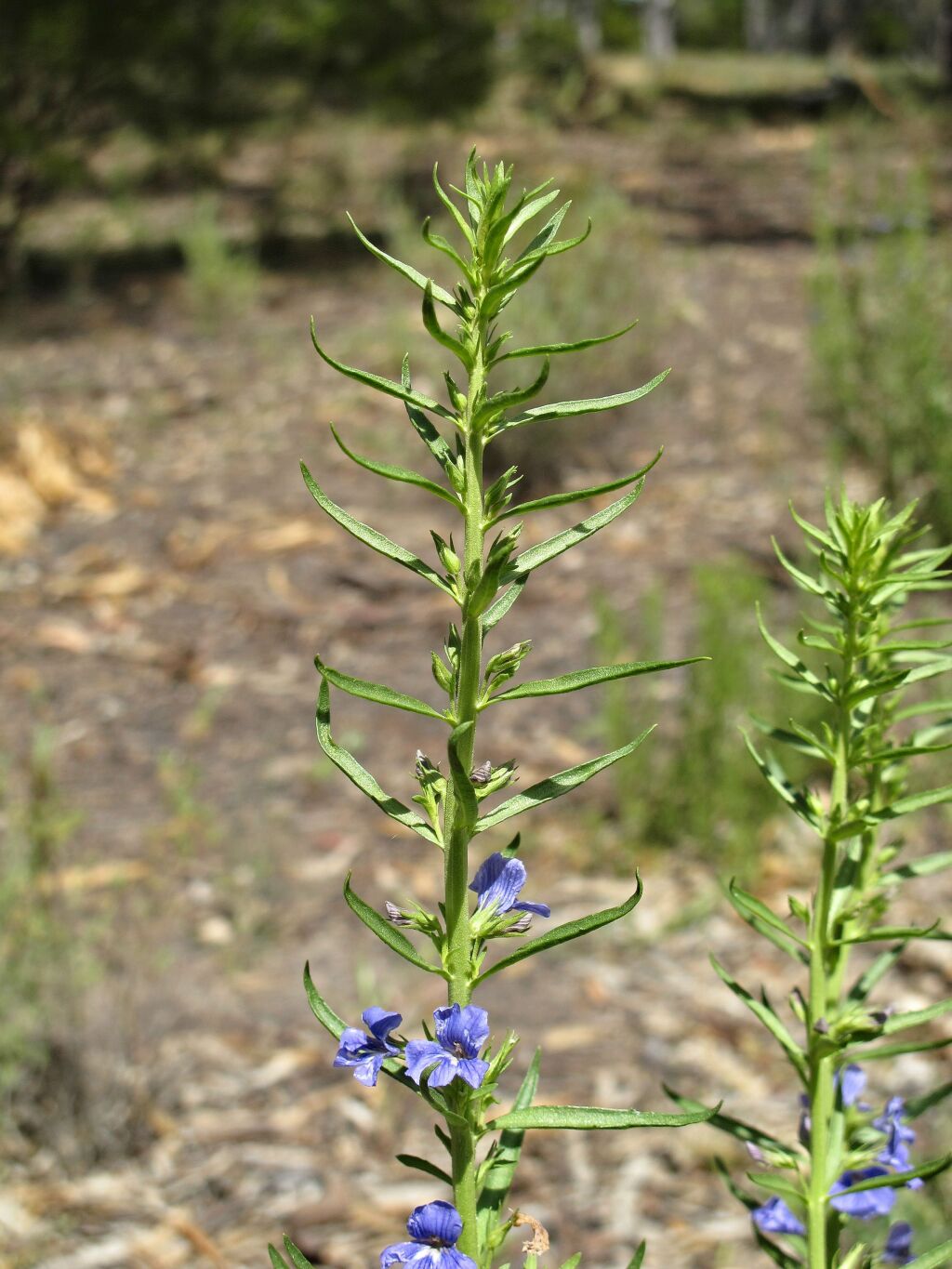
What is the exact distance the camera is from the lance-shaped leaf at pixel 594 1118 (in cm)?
75

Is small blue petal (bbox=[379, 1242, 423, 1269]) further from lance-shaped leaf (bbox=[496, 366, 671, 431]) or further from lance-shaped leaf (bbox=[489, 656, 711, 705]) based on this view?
lance-shaped leaf (bbox=[496, 366, 671, 431])

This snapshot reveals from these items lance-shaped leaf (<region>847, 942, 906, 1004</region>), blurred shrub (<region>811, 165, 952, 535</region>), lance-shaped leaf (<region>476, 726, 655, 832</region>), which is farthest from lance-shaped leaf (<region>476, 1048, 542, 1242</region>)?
blurred shrub (<region>811, 165, 952, 535</region>)

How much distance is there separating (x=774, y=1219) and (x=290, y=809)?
293 cm

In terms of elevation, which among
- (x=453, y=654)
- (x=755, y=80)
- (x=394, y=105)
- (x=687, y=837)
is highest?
(x=755, y=80)

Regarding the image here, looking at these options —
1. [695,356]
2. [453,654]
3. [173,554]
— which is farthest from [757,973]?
[695,356]

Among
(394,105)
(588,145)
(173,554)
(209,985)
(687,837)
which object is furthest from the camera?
(588,145)

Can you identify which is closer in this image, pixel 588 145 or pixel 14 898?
pixel 14 898

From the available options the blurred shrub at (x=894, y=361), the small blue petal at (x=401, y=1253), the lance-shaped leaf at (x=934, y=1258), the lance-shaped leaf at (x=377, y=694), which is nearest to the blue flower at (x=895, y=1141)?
the lance-shaped leaf at (x=934, y=1258)

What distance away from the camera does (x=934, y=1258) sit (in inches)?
34.9

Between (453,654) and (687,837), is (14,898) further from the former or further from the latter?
(453,654)

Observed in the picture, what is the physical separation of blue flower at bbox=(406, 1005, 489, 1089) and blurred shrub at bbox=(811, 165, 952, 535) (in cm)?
399

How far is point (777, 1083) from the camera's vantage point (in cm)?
285

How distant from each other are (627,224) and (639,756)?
16.7 ft

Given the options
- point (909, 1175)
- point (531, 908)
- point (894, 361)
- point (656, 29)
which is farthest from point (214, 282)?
point (656, 29)
